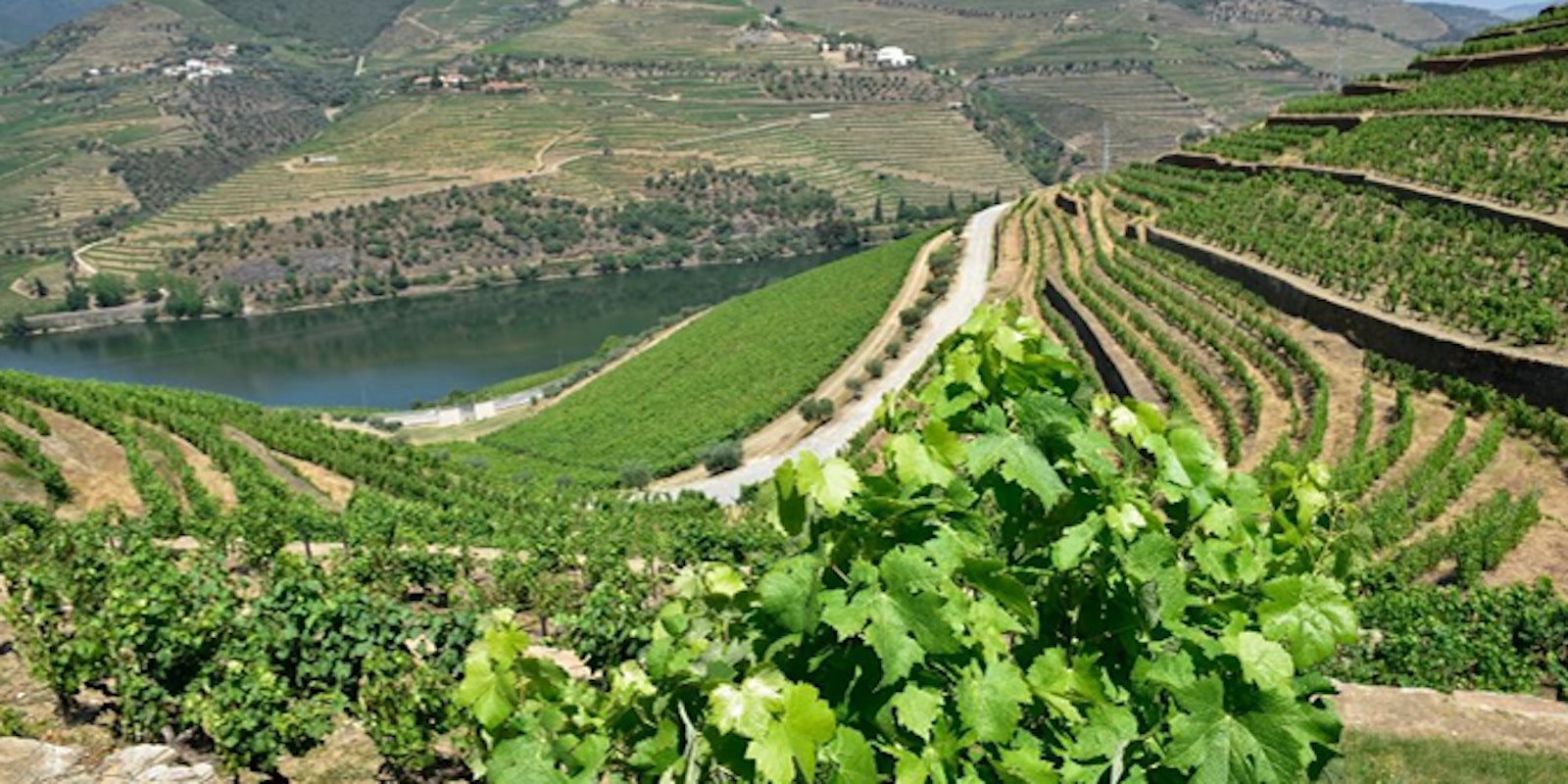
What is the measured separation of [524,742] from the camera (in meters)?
3.50

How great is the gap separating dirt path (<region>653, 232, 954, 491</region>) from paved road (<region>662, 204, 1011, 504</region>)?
0.54 m

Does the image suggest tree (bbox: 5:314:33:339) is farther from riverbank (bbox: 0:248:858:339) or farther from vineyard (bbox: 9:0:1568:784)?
vineyard (bbox: 9:0:1568:784)

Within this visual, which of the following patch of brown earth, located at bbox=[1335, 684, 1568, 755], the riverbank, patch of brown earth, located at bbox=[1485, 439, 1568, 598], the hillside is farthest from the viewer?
the hillside

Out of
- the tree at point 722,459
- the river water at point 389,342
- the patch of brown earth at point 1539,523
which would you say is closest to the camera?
the patch of brown earth at point 1539,523

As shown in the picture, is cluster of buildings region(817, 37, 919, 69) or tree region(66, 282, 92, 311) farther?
cluster of buildings region(817, 37, 919, 69)

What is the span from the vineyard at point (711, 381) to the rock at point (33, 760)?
30967 millimetres

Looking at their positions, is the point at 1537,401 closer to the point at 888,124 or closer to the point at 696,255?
the point at 696,255

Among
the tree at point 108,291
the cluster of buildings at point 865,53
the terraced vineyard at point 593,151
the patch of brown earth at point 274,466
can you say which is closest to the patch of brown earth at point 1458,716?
the patch of brown earth at point 274,466

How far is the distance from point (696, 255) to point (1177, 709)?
11971cm

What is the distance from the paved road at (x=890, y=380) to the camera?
35.8 m

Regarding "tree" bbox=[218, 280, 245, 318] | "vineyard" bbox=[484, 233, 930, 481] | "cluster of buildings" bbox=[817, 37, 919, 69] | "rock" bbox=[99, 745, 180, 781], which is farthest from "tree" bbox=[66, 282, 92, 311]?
"cluster of buildings" bbox=[817, 37, 919, 69]

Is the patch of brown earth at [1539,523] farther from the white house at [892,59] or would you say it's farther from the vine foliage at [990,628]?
the white house at [892,59]

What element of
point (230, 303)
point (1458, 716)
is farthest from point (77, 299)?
point (1458, 716)

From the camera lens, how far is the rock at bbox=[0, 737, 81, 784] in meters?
6.02
